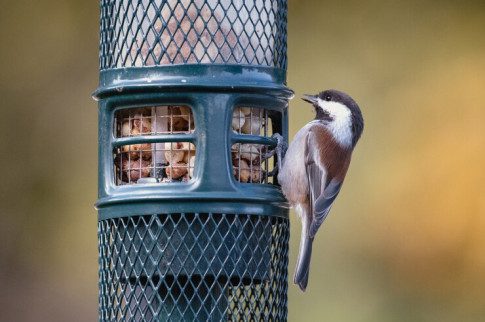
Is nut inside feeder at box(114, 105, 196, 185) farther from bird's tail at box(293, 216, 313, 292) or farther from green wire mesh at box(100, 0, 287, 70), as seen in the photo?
bird's tail at box(293, 216, 313, 292)

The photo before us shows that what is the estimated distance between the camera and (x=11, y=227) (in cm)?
923

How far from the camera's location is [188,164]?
5.67 meters

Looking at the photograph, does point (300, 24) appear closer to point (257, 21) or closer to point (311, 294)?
point (311, 294)

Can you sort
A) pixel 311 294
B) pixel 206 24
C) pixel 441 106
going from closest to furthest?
pixel 206 24
pixel 311 294
pixel 441 106

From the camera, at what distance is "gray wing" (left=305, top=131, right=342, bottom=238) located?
6379 millimetres

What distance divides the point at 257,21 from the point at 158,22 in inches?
14.4

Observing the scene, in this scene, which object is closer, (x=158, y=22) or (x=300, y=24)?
(x=158, y=22)

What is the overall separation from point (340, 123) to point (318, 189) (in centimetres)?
31

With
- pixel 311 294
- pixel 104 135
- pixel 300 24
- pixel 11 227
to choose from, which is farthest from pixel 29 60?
pixel 104 135

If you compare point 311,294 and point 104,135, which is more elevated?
point 104,135

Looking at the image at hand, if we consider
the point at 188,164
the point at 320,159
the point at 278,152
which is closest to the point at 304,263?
the point at 320,159

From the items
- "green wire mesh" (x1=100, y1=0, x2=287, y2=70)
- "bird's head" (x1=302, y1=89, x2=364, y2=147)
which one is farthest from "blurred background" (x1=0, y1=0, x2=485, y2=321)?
"green wire mesh" (x1=100, y1=0, x2=287, y2=70)

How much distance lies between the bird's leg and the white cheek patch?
0.61 m

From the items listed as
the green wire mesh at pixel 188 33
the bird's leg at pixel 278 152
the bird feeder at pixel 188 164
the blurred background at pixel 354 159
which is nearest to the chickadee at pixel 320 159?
the bird's leg at pixel 278 152
